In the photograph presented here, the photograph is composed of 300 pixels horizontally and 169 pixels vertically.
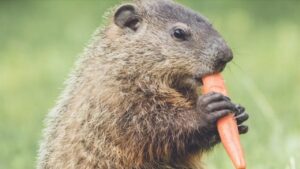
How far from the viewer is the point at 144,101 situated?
7.20 metres

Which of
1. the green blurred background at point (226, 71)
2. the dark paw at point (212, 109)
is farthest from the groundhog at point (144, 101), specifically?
the green blurred background at point (226, 71)

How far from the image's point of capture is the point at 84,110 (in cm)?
731

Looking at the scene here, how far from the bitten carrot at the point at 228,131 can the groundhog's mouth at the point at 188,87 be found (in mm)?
105

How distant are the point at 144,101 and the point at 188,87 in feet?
0.93

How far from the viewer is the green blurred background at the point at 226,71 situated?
30.0ft

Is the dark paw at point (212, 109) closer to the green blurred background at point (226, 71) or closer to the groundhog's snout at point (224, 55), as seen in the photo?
the groundhog's snout at point (224, 55)

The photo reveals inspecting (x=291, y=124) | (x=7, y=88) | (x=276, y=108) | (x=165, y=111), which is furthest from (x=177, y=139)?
(x=7, y=88)

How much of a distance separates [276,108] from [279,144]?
5.51 feet

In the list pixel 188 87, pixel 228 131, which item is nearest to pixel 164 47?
pixel 188 87

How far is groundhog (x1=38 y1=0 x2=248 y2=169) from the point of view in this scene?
7.08 metres

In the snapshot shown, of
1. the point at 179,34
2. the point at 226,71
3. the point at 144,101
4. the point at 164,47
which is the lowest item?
the point at 144,101

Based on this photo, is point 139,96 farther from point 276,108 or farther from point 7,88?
point 7,88

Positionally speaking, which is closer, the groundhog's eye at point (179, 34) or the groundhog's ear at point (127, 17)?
the groundhog's eye at point (179, 34)

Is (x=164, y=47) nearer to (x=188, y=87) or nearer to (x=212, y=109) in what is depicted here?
(x=188, y=87)
